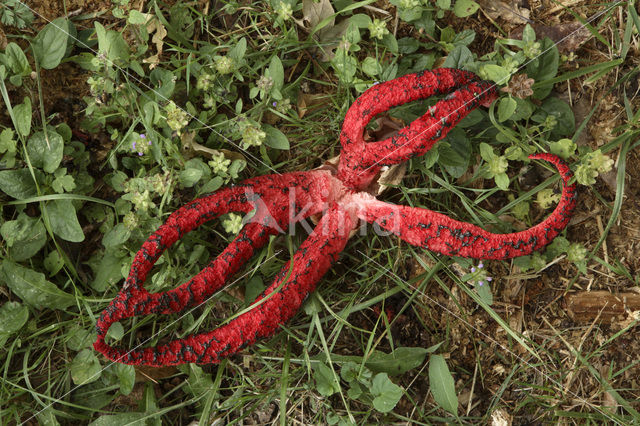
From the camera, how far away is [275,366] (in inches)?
103

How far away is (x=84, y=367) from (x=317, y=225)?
4.45 feet

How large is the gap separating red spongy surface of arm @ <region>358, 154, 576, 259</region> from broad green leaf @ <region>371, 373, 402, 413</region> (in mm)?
642

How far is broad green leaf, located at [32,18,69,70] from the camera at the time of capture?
2.55 metres

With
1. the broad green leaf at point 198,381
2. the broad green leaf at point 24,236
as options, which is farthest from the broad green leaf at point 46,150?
the broad green leaf at point 198,381

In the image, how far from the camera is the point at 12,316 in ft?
8.48

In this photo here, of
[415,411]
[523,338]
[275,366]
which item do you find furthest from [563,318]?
[275,366]

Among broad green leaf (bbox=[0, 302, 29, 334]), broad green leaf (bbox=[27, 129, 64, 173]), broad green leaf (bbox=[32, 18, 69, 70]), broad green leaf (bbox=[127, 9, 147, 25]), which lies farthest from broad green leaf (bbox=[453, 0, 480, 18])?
broad green leaf (bbox=[0, 302, 29, 334])

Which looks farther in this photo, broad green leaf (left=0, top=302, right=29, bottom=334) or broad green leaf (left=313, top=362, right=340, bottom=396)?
broad green leaf (left=0, top=302, right=29, bottom=334)

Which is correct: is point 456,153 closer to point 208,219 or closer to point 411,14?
point 411,14

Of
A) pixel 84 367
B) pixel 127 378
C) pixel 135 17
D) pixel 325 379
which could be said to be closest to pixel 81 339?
pixel 84 367

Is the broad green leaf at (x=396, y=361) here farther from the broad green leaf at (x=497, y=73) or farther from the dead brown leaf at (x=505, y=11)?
the dead brown leaf at (x=505, y=11)

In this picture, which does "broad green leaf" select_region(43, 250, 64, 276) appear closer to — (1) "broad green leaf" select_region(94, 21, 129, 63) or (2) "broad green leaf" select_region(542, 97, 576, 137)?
(1) "broad green leaf" select_region(94, 21, 129, 63)

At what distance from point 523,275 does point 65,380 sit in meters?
2.38

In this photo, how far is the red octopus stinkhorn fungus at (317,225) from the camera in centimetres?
221
